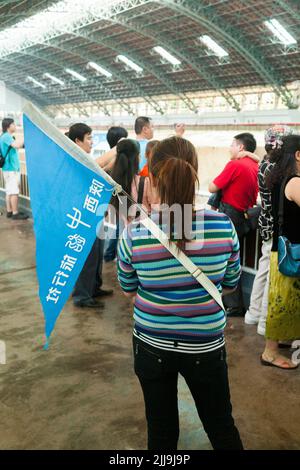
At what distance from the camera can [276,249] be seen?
10.3ft

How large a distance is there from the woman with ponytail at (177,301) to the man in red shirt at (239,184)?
2.27 metres

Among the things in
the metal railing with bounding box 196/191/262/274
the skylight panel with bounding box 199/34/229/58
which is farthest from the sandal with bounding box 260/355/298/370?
the skylight panel with bounding box 199/34/229/58

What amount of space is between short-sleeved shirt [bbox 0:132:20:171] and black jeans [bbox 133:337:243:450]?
22.8 feet

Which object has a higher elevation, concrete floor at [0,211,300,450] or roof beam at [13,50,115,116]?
roof beam at [13,50,115,116]

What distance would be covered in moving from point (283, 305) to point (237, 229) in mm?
1181

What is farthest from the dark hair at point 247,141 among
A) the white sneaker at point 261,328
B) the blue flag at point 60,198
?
the blue flag at point 60,198

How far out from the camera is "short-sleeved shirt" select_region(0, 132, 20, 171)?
8.01m

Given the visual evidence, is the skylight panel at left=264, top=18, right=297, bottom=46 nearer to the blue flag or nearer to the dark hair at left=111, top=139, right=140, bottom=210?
the dark hair at left=111, top=139, right=140, bottom=210

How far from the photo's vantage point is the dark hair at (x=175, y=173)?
169 centimetres

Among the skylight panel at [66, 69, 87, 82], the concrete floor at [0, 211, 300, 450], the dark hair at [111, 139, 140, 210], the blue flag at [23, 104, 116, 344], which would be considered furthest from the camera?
the skylight panel at [66, 69, 87, 82]

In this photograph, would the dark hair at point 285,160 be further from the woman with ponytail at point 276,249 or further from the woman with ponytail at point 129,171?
the woman with ponytail at point 129,171

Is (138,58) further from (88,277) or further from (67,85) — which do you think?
(88,277)

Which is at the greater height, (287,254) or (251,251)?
(287,254)

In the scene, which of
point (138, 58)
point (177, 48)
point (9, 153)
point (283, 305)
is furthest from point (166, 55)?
point (283, 305)
